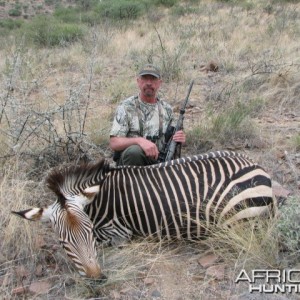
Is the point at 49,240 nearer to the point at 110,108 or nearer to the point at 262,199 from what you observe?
the point at 262,199

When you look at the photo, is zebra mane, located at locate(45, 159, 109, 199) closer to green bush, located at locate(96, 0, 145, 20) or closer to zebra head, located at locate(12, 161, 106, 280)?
zebra head, located at locate(12, 161, 106, 280)

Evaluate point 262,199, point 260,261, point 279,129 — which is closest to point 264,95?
point 279,129

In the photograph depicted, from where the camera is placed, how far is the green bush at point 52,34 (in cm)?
1182

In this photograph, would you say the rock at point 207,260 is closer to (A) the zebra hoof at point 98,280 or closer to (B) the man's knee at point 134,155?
(A) the zebra hoof at point 98,280

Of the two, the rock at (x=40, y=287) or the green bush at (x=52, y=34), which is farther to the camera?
the green bush at (x=52, y=34)

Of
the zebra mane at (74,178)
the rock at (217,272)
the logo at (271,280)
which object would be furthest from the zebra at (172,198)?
the logo at (271,280)

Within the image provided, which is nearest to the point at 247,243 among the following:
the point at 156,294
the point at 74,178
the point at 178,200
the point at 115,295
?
the point at 178,200

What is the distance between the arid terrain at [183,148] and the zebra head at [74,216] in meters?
0.24

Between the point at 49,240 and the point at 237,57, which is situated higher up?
the point at 237,57

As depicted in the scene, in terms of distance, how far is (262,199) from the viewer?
330cm

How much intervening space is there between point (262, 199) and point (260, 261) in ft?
1.71

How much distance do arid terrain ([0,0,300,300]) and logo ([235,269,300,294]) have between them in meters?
0.04

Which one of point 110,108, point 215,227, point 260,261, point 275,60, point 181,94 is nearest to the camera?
point 260,261

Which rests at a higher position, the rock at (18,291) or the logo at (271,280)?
the logo at (271,280)
